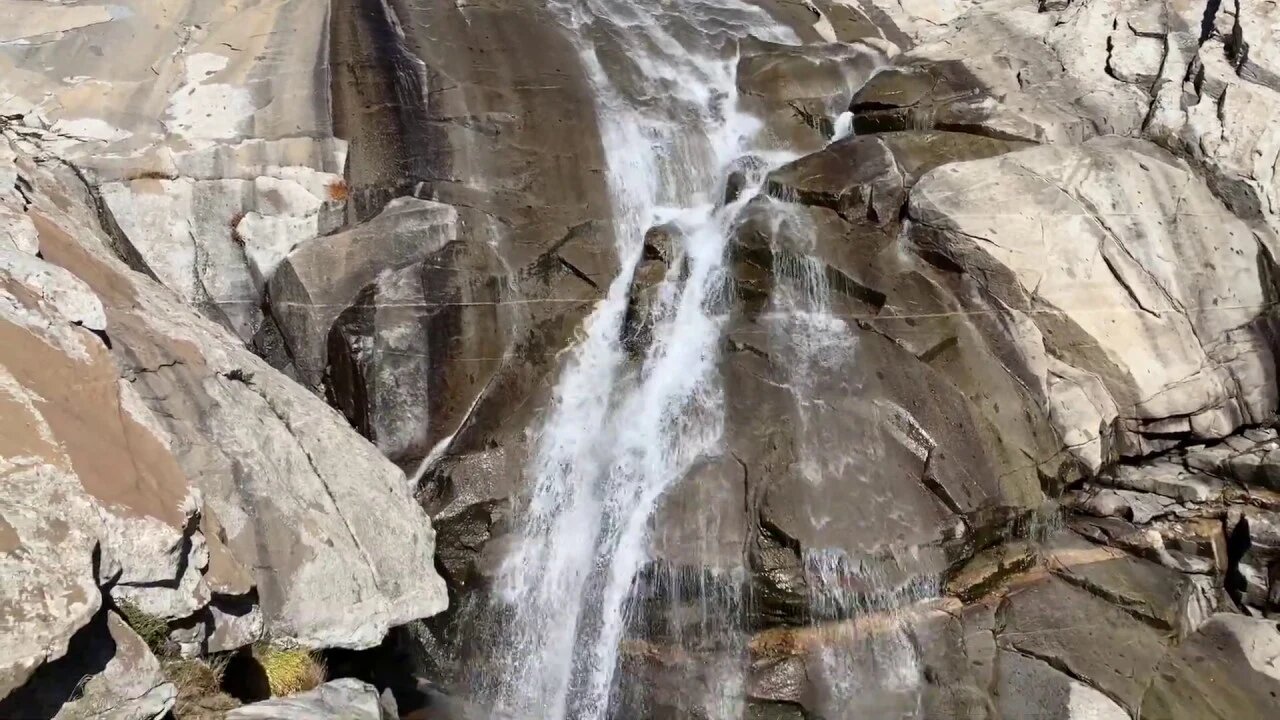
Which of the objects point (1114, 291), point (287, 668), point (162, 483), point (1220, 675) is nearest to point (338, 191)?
point (162, 483)

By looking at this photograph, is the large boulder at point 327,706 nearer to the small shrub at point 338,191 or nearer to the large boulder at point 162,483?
the large boulder at point 162,483

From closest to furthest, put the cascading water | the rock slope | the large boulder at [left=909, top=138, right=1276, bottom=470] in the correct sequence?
the rock slope, the cascading water, the large boulder at [left=909, top=138, right=1276, bottom=470]

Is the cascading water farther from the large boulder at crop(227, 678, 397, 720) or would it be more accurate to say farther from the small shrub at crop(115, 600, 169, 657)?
the small shrub at crop(115, 600, 169, 657)

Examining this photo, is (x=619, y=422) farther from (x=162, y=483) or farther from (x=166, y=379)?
(x=162, y=483)

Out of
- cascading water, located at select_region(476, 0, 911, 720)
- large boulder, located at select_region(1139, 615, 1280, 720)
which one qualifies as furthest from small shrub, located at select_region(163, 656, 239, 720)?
large boulder, located at select_region(1139, 615, 1280, 720)

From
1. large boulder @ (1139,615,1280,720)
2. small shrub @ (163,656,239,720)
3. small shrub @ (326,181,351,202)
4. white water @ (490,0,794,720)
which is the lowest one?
large boulder @ (1139,615,1280,720)

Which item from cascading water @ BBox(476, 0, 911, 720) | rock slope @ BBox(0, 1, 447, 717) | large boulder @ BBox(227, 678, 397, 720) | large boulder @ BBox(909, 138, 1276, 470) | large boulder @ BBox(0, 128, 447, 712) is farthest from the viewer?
large boulder @ BBox(909, 138, 1276, 470)

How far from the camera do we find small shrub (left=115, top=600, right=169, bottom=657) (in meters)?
4.29

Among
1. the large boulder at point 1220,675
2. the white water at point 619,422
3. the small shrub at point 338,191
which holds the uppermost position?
the small shrub at point 338,191

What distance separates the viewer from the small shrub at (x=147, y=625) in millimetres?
4293

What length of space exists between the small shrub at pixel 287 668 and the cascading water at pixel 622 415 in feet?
6.26

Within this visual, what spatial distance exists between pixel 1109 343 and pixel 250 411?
7680 millimetres

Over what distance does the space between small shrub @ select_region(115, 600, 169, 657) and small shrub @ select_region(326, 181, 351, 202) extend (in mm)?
5136

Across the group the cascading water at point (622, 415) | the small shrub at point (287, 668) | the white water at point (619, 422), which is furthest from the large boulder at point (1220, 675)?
the small shrub at point (287, 668)
